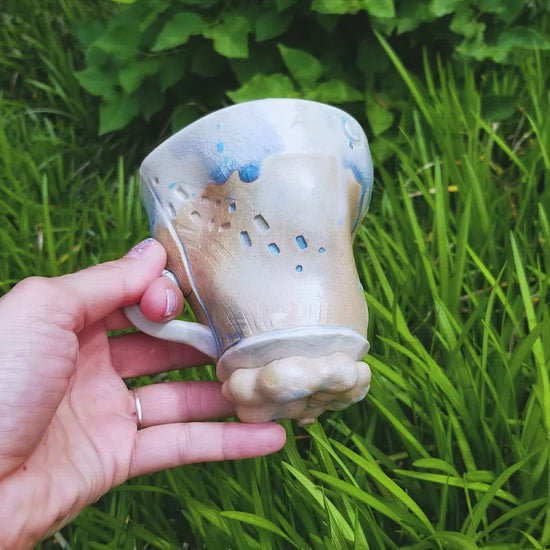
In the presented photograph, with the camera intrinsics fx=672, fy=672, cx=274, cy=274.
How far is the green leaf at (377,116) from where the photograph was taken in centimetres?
148

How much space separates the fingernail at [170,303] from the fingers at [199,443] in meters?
0.18

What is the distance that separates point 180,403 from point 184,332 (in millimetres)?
183

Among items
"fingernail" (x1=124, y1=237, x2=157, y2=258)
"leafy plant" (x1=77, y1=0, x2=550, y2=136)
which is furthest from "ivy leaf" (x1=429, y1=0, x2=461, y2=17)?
"fingernail" (x1=124, y1=237, x2=157, y2=258)

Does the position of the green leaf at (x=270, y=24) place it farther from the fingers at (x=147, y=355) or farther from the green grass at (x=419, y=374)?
the fingers at (x=147, y=355)

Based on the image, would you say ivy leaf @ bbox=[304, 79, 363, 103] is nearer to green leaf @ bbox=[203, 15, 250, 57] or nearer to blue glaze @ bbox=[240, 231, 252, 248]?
green leaf @ bbox=[203, 15, 250, 57]

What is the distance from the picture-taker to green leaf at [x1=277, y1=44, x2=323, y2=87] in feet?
4.73

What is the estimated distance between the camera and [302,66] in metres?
1.45

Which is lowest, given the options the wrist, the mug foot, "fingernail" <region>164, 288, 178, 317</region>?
the wrist

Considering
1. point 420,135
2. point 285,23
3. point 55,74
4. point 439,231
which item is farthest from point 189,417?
point 55,74

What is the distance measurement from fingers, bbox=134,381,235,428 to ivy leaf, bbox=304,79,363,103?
27.7 inches

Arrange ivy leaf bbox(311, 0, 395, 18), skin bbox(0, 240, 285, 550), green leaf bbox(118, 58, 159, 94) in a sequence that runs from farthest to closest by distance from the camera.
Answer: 1. green leaf bbox(118, 58, 159, 94)
2. ivy leaf bbox(311, 0, 395, 18)
3. skin bbox(0, 240, 285, 550)

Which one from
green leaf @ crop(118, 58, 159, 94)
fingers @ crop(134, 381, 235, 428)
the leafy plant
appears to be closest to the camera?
fingers @ crop(134, 381, 235, 428)

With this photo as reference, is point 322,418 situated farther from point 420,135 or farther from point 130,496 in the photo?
point 420,135

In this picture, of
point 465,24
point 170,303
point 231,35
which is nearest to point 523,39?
point 465,24
